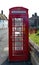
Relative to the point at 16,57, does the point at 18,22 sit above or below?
above

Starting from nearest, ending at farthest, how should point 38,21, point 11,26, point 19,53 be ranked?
point 11,26 < point 19,53 < point 38,21

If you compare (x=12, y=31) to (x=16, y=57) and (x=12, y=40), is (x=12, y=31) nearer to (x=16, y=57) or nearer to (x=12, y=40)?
(x=12, y=40)

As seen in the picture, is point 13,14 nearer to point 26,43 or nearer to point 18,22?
point 18,22

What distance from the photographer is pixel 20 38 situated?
9.61m

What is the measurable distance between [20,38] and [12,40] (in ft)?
1.11

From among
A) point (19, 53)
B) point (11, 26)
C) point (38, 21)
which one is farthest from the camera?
point (38, 21)

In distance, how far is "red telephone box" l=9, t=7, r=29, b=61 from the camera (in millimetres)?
9383

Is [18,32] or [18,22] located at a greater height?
[18,22]

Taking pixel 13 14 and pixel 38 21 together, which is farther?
pixel 38 21

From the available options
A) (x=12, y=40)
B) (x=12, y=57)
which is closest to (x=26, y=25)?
(x=12, y=40)

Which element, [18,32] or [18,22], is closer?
[18,22]

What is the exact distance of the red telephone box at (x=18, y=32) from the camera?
9383 mm

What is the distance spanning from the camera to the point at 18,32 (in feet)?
31.4

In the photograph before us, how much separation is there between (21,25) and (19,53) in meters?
1.22
